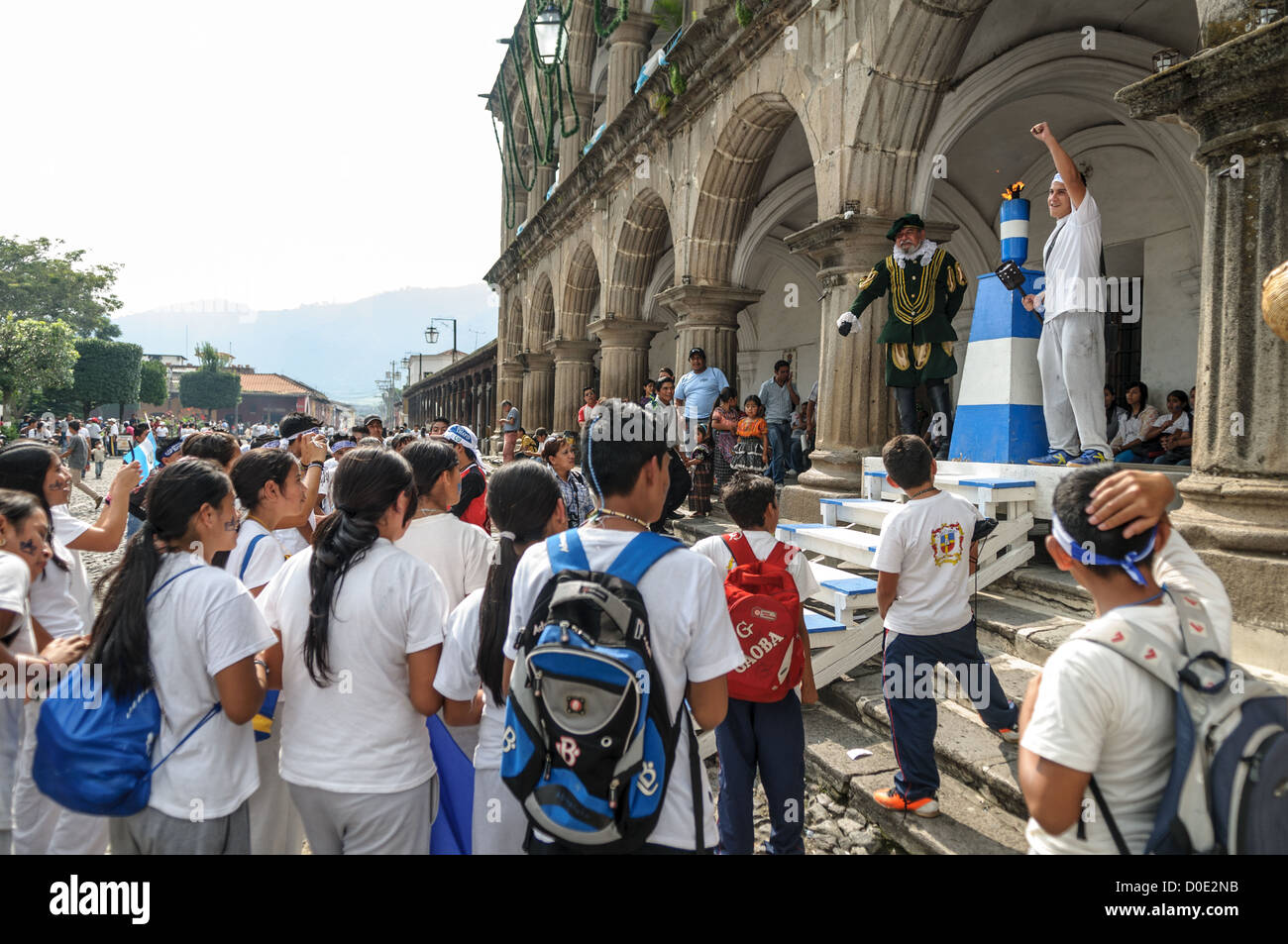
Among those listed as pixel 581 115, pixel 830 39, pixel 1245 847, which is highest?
pixel 581 115

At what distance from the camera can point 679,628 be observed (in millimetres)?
1775

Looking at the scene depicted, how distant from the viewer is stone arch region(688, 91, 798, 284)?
32.6ft

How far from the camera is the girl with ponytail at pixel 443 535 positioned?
3049 mm

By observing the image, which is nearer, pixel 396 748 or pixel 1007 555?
pixel 396 748

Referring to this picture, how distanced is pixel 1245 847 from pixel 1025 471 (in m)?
4.61

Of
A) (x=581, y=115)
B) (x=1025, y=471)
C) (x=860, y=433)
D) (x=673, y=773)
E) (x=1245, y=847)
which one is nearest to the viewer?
(x=1245, y=847)

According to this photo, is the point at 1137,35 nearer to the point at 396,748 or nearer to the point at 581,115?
the point at 396,748

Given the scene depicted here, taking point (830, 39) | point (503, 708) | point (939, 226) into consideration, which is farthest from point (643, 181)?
point (503, 708)

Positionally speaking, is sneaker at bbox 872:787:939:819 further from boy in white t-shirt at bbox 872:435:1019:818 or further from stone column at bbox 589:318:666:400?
stone column at bbox 589:318:666:400

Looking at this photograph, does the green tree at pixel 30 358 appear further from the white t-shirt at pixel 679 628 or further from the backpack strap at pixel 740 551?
the white t-shirt at pixel 679 628

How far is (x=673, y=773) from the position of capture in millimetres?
1842

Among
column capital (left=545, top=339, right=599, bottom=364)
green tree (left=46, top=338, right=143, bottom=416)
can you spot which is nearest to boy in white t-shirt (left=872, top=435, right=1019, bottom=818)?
column capital (left=545, top=339, right=599, bottom=364)

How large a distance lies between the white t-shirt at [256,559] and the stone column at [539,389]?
18.7 metres
